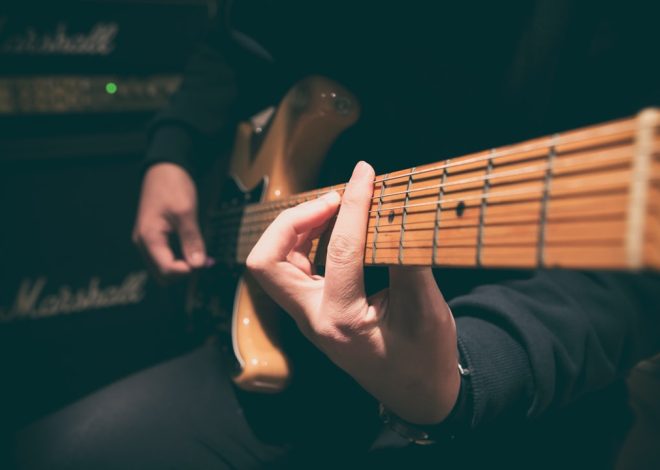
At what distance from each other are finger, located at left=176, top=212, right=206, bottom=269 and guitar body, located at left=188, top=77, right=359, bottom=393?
80 mm

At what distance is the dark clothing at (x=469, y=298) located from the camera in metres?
0.47

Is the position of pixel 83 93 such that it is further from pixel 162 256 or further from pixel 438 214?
pixel 438 214

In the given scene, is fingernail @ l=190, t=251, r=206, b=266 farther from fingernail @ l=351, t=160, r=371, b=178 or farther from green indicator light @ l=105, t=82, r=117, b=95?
green indicator light @ l=105, t=82, r=117, b=95

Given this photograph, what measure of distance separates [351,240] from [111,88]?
114 cm

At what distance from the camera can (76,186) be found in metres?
1.29

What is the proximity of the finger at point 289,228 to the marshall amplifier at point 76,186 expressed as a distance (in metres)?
Result: 0.80

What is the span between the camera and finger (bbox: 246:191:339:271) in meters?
0.45

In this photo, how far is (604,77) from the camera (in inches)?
20.0

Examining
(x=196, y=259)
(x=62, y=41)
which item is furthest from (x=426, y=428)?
(x=62, y=41)

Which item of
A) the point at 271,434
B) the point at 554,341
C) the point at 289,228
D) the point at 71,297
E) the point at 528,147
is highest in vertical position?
the point at 528,147

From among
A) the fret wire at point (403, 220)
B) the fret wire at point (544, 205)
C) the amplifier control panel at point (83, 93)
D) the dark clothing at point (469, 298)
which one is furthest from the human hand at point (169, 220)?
the fret wire at point (544, 205)

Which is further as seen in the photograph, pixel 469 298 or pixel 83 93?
pixel 83 93

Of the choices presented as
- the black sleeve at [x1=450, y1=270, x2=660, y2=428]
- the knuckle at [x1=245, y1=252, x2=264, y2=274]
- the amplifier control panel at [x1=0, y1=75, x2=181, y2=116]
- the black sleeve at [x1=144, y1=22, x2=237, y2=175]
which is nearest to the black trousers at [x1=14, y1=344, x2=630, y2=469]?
the black sleeve at [x1=450, y1=270, x2=660, y2=428]

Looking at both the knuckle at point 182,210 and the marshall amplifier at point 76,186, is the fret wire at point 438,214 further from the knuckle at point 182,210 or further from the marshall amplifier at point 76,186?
the marshall amplifier at point 76,186
